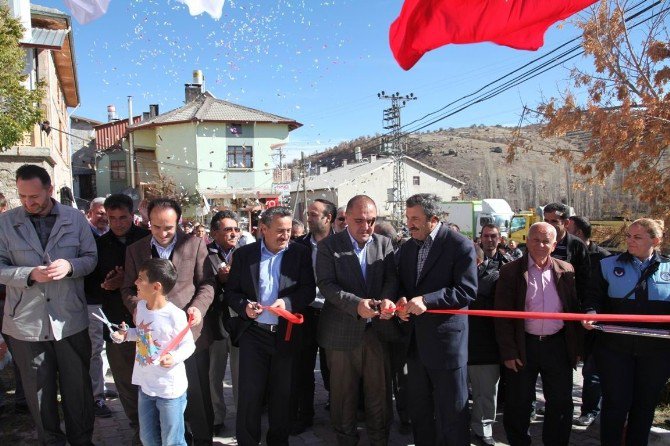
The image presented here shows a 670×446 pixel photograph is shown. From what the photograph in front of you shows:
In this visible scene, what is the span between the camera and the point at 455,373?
12.7 feet

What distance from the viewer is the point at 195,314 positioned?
3.74m

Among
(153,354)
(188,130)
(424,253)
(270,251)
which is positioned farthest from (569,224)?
(188,130)

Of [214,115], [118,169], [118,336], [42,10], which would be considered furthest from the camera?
[118,169]

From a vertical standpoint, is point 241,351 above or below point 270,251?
below

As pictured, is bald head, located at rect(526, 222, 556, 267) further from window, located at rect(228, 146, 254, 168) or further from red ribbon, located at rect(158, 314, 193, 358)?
window, located at rect(228, 146, 254, 168)

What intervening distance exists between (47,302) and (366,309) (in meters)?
2.43

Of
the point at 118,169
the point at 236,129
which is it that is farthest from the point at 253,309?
the point at 118,169

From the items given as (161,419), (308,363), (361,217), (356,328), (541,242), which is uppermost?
(361,217)

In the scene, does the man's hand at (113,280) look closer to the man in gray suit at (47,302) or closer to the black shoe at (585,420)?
the man in gray suit at (47,302)

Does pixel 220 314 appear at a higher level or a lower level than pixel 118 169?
lower

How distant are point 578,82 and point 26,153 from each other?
1126 centimetres

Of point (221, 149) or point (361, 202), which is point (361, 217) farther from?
point (221, 149)

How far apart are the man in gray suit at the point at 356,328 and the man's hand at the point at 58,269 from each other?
1906mm

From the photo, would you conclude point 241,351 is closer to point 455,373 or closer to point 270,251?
point 270,251
